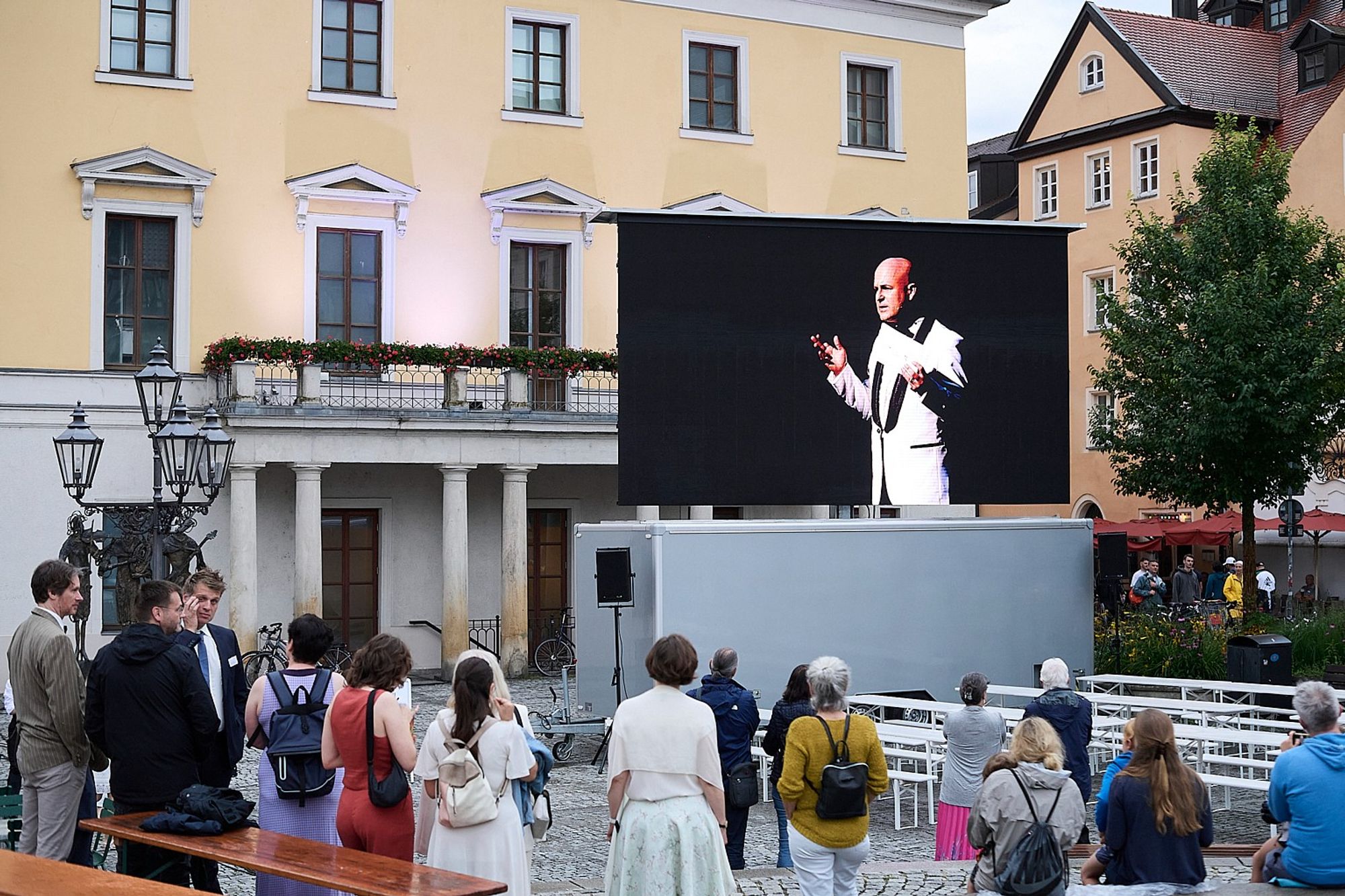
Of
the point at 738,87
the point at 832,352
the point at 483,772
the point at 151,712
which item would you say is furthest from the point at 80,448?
the point at 738,87

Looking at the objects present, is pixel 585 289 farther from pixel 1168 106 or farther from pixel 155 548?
pixel 1168 106

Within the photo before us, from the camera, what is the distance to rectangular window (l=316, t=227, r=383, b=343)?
27.3m

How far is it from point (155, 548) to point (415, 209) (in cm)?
1475

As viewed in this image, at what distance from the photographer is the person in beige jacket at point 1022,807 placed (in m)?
7.59

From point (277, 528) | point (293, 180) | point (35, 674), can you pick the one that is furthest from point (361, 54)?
point (35, 674)

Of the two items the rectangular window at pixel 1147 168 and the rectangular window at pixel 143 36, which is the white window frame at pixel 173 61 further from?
the rectangular window at pixel 1147 168

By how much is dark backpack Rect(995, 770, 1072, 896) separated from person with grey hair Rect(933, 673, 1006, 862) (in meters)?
3.02

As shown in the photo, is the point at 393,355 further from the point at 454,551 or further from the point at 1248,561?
the point at 1248,561

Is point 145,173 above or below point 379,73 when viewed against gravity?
below

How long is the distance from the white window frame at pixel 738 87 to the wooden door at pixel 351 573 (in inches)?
369

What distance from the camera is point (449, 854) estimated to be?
7523mm

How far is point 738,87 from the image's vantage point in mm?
30594

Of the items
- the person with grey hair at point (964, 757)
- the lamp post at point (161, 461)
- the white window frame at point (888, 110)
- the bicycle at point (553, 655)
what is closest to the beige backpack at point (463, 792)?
the person with grey hair at point (964, 757)

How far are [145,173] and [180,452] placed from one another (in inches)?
499
